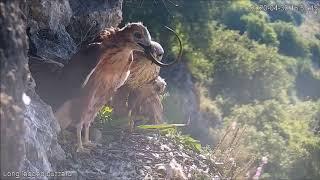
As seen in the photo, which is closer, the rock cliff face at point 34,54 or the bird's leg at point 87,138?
the rock cliff face at point 34,54

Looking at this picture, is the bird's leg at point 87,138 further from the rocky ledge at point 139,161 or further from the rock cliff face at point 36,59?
the rock cliff face at point 36,59

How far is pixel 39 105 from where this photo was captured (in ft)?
16.5

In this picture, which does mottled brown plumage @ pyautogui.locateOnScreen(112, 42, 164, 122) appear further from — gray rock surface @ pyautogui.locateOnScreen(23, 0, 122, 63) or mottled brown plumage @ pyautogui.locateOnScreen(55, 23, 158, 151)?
mottled brown plumage @ pyautogui.locateOnScreen(55, 23, 158, 151)

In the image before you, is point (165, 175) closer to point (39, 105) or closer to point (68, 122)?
point (68, 122)

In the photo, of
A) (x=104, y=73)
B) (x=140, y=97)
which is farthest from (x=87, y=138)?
(x=140, y=97)

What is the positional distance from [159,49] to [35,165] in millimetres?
2462

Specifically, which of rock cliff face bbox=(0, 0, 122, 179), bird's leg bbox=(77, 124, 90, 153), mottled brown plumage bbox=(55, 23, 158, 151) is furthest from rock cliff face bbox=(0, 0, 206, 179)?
mottled brown plumage bbox=(55, 23, 158, 151)

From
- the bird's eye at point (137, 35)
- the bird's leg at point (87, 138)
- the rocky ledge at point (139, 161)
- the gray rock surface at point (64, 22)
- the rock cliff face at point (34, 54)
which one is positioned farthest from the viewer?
the gray rock surface at point (64, 22)

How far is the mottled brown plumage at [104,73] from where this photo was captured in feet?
16.7

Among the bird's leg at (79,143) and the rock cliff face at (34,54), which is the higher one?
the rock cliff face at (34,54)

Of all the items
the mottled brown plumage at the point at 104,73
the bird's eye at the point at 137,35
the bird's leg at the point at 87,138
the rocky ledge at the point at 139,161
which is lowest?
the rocky ledge at the point at 139,161

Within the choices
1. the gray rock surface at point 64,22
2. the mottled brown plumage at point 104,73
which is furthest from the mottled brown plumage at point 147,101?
the mottled brown plumage at point 104,73

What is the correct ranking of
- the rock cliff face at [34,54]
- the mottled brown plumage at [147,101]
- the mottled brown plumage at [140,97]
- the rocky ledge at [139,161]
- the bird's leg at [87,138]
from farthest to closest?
the mottled brown plumage at [147,101] < the mottled brown plumage at [140,97] < the bird's leg at [87,138] < the rocky ledge at [139,161] < the rock cliff face at [34,54]

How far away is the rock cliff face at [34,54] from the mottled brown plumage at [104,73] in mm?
261
